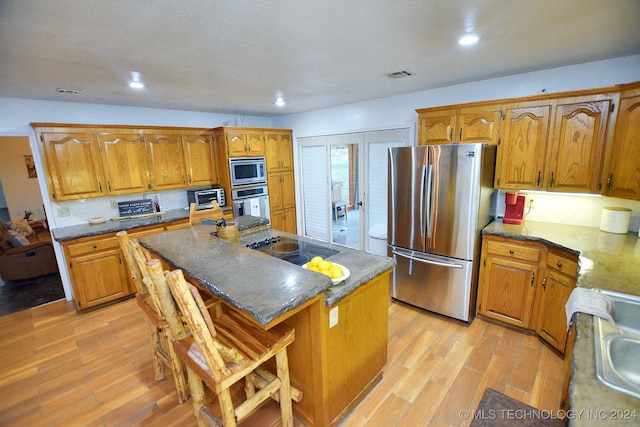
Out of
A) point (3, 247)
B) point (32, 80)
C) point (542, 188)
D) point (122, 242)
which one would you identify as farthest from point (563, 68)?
point (3, 247)

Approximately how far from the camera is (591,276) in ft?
5.63

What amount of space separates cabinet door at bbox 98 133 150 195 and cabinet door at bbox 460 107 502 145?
3936 millimetres

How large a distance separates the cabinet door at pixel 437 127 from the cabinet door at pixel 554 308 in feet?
5.14

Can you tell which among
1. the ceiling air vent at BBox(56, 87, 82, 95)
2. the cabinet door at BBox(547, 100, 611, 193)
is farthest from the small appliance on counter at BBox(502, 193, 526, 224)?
the ceiling air vent at BBox(56, 87, 82, 95)

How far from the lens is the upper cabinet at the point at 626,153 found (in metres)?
2.07

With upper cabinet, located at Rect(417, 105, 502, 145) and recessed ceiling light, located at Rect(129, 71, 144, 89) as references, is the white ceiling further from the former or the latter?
upper cabinet, located at Rect(417, 105, 502, 145)

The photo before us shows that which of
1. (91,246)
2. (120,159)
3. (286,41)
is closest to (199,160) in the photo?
(120,159)

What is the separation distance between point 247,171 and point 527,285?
152 inches

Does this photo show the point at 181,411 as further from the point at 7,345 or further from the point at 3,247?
the point at 3,247

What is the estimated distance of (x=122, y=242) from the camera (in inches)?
74.7

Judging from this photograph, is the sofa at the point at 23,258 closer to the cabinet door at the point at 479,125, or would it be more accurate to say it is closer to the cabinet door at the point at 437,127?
the cabinet door at the point at 437,127

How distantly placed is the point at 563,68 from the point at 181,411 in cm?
426

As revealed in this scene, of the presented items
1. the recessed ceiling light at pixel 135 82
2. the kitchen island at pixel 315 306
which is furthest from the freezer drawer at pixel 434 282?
the recessed ceiling light at pixel 135 82

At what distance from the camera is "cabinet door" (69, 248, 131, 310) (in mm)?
3170
